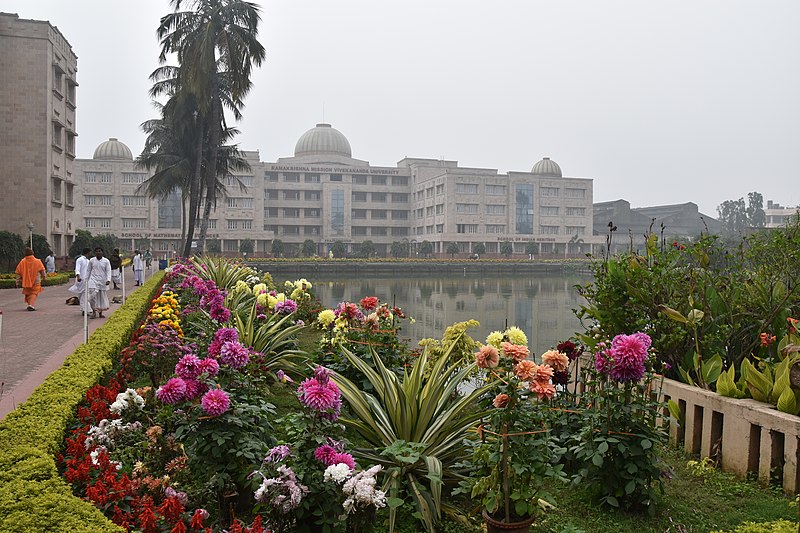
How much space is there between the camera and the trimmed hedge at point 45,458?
2670 mm

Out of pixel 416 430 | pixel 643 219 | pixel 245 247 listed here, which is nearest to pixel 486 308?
pixel 416 430

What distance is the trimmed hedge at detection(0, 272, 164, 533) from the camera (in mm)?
2670

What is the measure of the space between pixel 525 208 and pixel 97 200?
43.2 meters

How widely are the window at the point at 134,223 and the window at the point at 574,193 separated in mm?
43793

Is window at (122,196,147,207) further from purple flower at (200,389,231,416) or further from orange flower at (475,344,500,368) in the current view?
orange flower at (475,344,500,368)

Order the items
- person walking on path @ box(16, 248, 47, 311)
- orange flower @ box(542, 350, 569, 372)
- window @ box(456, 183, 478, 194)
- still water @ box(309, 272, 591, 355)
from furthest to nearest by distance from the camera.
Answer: window @ box(456, 183, 478, 194), still water @ box(309, 272, 591, 355), person walking on path @ box(16, 248, 47, 311), orange flower @ box(542, 350, 569, 372)

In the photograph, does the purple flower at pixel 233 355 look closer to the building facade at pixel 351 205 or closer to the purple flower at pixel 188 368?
the purple flower at pixel 188 368

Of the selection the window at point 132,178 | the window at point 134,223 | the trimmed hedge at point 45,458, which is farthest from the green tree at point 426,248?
the trimmed hedge at point 45,458

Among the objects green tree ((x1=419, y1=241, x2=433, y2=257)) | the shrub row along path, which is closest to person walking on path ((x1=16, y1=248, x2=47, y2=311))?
the shrub row along path

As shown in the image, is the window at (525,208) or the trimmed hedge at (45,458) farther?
the window at (525,208)

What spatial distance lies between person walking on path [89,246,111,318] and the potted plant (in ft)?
36.2

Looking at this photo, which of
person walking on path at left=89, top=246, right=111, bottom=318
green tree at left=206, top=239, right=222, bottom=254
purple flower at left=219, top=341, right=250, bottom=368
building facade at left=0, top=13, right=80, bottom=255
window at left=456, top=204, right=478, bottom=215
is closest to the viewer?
purple flower at left=219, top=341, right=250, bottom=368

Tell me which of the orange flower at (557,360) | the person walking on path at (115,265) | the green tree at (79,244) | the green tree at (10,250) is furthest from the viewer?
the green tree at (79,244)

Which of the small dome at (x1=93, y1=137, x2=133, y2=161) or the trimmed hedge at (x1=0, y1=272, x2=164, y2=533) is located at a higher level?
the small dome at (x1=93, y1=137, x2=133, y2=161)
